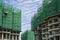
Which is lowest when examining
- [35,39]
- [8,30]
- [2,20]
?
[35,39]

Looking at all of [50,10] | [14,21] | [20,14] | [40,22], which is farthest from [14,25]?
[50,10]

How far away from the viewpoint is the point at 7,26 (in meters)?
32.4

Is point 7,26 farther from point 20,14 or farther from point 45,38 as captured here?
point 45,38

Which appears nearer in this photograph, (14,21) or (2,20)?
(2,20)

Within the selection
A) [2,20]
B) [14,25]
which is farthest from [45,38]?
[2,20]

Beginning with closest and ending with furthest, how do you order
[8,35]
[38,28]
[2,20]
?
1. [2,20]
2. [8,35]
3. [38,28]

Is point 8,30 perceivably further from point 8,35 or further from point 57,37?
point 57,37

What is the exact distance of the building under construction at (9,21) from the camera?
104 feet

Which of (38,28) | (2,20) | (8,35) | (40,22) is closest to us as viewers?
(2,20)

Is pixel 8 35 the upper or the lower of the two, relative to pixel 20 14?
lower

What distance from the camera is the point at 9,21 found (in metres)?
32.7

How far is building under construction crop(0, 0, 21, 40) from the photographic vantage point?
31.7 meters

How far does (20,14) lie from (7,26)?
5196 mm

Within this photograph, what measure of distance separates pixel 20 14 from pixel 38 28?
21.4ft
